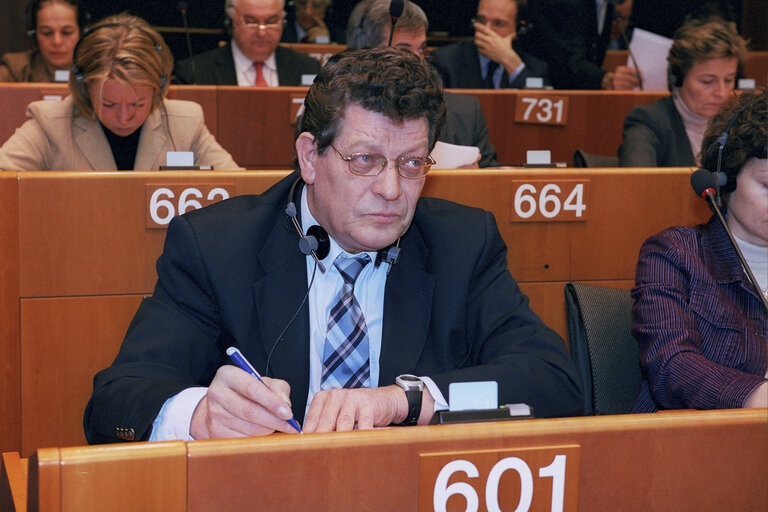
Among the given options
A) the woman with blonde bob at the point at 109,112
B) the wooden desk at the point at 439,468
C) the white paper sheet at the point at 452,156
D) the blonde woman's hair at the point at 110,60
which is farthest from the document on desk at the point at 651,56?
the wooden desk at the point at 439,468

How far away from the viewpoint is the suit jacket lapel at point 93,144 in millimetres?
2984

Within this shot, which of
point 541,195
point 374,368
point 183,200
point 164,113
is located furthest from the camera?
point 164,113

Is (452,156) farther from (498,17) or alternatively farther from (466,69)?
(498,17)

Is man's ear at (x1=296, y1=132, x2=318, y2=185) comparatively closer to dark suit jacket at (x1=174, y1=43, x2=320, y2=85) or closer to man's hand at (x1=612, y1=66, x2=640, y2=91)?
dark suit jacket at (x1=174, y1=43, x2=320, y2=85)

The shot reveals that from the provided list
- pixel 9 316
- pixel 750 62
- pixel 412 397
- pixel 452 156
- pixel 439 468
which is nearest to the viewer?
pixel 439 468

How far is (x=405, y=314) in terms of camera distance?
1648 millimetres

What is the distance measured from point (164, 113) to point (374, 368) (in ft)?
6.14

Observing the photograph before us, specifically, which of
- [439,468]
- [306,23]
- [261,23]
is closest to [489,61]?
[261,23]

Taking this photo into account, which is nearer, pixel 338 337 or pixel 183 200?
pixel 338 337

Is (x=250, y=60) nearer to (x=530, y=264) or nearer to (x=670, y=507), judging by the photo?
(x=530, y=264)

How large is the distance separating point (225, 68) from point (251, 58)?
0.15 m

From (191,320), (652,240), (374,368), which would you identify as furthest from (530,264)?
(191,320)

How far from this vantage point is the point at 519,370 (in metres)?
1.53

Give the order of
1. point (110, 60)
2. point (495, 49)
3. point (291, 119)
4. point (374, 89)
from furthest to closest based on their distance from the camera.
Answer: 1. point (495, 49)
2. point (291, 119)
3. point (110, 60)
4. point (374, 89)
